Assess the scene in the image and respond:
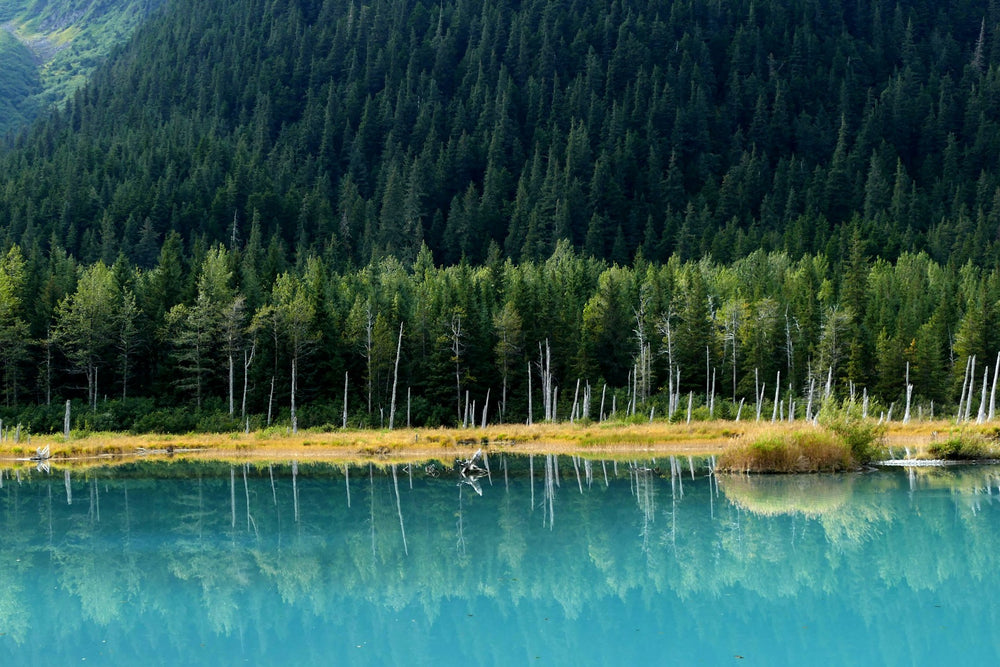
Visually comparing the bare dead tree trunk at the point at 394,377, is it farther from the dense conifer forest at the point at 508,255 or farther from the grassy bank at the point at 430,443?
the grassy bank at the point at 430,443

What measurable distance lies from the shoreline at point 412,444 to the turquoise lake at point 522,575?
54.5 feet

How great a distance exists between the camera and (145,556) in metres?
23.4

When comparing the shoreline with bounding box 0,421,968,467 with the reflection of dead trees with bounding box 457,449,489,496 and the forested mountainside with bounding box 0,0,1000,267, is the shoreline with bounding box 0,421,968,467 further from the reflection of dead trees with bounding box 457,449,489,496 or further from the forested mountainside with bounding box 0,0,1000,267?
the forested mountainside with bounding box 0,0,1000,267

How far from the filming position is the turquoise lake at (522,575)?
1521 cm

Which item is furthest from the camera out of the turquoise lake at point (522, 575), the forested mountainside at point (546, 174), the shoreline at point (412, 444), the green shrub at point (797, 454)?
the forested mountainside at point (546, 174)

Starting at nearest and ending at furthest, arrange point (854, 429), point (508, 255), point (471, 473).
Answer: point (854, 429) → point (471, 473) → point (508, 255)

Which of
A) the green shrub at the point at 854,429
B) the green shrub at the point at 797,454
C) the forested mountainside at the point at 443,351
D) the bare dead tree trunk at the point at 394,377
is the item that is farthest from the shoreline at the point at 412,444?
the green shrub at the point at 797,454

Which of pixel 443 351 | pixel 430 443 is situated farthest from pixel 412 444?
pixel 443 351

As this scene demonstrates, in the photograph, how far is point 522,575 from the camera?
65.5 feet

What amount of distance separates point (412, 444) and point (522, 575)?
113 feet

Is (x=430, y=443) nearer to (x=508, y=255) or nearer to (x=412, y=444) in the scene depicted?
(x=412, y=444)

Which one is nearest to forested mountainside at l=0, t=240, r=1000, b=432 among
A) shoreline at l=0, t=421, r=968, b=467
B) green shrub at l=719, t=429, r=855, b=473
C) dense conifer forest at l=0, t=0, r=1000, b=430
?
dense conifer forest at l=0, t=0, r=1000, b=430

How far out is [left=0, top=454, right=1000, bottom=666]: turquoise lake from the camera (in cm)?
1521

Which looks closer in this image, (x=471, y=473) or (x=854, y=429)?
(x=854, y=429)
